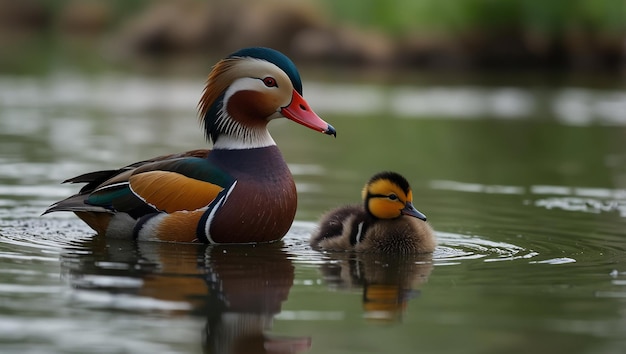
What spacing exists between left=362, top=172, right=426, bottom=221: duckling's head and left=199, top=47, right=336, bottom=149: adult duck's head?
462 mm

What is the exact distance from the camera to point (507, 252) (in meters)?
8.00

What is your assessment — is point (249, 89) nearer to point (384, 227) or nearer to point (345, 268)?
point (384, 227)

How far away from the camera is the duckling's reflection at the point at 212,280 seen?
5371mm

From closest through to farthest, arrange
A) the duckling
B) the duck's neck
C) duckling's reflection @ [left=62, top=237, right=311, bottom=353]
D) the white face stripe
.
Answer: duckling's reflection @ [left=62, top=237, right=311, bottom=353] < the duckling < the white face stripe < the duck's neck

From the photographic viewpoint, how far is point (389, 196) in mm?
8078

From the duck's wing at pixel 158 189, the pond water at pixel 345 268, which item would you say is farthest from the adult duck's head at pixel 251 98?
the pond water at pixel 345 268

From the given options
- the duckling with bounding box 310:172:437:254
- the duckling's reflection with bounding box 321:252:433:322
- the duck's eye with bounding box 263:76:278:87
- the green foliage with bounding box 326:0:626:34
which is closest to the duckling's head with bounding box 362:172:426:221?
the duckling with bounding box 310:172:437:254

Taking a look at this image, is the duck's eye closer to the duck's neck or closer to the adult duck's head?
the adult duck's head

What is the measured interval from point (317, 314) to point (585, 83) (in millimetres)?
24441

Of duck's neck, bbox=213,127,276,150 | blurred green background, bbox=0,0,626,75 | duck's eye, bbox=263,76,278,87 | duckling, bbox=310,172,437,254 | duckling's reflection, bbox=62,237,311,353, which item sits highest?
blurred green background, bbox=0,0,626,75

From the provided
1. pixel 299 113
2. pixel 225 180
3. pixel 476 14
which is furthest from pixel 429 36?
pixel 225 180

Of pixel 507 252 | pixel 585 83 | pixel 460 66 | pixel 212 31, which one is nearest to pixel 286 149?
pixel 507 252

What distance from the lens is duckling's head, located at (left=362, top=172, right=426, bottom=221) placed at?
8031 mm

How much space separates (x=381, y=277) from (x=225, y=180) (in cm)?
144
